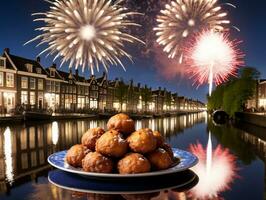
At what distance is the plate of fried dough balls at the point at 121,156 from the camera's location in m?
6.93

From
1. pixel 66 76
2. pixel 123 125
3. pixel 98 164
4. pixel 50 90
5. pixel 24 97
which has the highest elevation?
pixel 66 76

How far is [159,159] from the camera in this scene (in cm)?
724

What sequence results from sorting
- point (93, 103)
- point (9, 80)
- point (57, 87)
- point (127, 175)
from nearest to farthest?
point (127, 175), point (9, 80), point (57, 87), point (93, 103)

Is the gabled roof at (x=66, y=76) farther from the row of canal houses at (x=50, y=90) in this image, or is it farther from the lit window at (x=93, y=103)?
the lit window at (x=93, y=103)

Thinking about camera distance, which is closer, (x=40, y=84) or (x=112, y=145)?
(x=112, y=145)

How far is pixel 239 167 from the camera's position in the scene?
10094 mm

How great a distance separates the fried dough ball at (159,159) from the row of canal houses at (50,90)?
143 feet

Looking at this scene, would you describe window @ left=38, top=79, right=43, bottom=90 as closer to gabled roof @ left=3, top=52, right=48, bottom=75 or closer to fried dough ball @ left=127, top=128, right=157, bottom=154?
gabled roof @ left=3, top=52, right=48, bottom=75

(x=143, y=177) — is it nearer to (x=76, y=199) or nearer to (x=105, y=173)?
(x=105, y=173)

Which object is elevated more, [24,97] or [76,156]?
[24,97]

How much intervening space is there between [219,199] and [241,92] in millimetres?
56035

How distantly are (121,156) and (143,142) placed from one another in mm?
572

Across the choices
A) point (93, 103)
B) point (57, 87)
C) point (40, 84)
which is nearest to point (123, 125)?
point (40, 84)

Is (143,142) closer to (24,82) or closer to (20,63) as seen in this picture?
(24,82)
